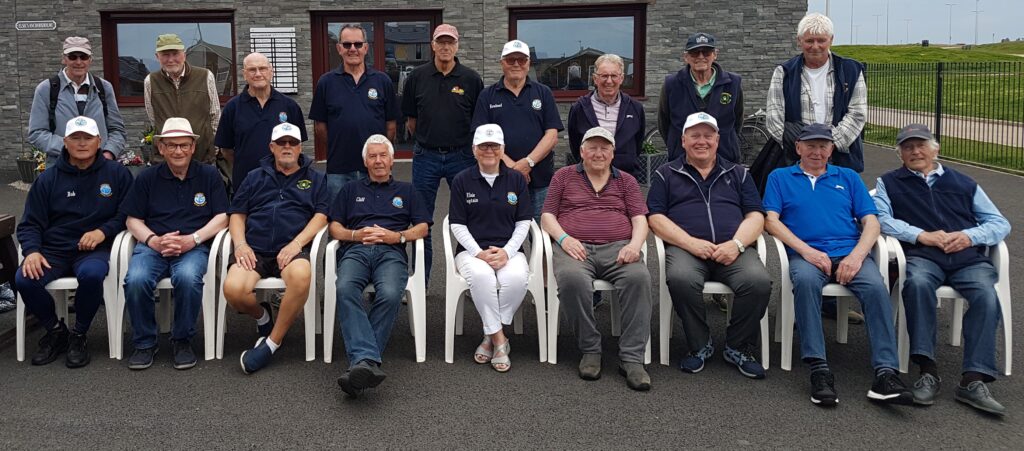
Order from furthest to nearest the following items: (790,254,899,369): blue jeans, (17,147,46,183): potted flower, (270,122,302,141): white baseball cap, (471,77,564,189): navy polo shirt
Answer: (17,147,46,183): potted flower
(471,77,564,189): navy polo shirt
(270,122,302,141): white baseball cap
(790,254,899,369): blue jeans

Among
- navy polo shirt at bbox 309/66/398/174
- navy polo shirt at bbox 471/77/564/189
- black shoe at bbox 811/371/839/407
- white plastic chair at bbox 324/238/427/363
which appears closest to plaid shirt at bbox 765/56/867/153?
navy polo shirt at bbox 471/77/564/189

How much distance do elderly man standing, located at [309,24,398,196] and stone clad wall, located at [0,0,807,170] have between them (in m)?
7.05

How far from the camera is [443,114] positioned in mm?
5953

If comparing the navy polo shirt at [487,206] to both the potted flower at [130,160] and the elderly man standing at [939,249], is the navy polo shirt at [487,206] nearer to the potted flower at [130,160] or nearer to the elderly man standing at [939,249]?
the elderly man standing at [939,249]

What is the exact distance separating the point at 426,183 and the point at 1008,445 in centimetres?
378

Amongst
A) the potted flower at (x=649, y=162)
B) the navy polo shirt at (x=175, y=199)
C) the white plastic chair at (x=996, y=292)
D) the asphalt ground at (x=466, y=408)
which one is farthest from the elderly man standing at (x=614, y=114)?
the potted flower at (x=649, y=162)

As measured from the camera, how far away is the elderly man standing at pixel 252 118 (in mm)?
5691

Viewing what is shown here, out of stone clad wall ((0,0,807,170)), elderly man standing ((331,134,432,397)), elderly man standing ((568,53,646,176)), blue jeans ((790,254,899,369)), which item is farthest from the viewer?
stone clad wall ((0,0,807,170))

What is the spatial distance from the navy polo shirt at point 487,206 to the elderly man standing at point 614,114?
2.62ft

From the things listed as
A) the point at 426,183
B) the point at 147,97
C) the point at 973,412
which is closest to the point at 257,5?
the point at 147,97

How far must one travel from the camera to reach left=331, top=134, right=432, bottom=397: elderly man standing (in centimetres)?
456

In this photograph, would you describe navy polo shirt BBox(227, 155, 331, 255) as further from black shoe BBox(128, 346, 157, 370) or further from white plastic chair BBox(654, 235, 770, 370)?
white plastic chair BBox(654, 235, 770, 370)

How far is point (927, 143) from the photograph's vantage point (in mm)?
4777

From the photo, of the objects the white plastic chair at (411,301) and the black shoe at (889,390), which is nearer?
the black shoe at (889,390)
